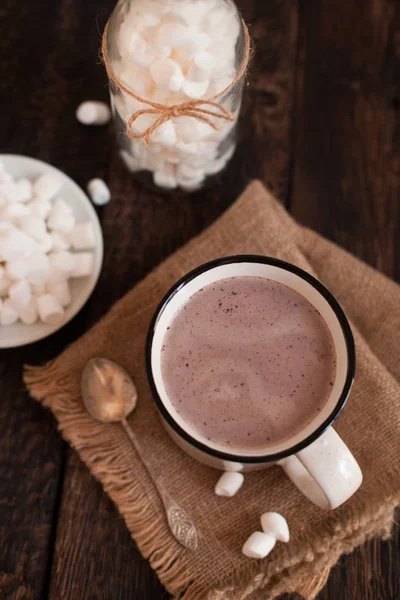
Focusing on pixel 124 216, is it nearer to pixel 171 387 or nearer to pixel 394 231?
pixel 171 387

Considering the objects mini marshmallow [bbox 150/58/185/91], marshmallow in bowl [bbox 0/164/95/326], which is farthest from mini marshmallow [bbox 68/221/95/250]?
mini marshmallow [bbox 150/58/185/91]

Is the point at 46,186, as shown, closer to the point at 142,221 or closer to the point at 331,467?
the point at 142,221

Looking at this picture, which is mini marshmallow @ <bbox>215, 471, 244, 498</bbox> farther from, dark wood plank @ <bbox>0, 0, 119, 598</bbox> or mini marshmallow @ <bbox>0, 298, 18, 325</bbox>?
mini marshmallow @ <bbox>0, 298, 18, 325</bbox>

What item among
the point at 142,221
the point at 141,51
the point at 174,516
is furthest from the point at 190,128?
the point at 174,516

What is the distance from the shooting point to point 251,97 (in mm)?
1434

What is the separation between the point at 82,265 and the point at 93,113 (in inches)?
13.5

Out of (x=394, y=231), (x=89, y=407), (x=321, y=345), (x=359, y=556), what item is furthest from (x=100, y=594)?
(x=394, y=231)

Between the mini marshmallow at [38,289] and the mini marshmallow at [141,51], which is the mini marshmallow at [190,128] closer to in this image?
the mini marshmallow at [141,51]

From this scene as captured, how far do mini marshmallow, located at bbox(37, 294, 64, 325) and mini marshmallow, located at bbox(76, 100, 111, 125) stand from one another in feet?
1.32

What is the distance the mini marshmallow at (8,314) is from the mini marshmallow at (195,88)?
1.60 ft

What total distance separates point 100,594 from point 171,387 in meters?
0.40

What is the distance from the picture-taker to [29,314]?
3.95ft

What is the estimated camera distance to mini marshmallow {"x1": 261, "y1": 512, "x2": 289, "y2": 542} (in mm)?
1080

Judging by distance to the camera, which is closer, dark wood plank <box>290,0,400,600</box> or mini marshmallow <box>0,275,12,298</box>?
mini marshmallow <box>0,275,12,298</box>
